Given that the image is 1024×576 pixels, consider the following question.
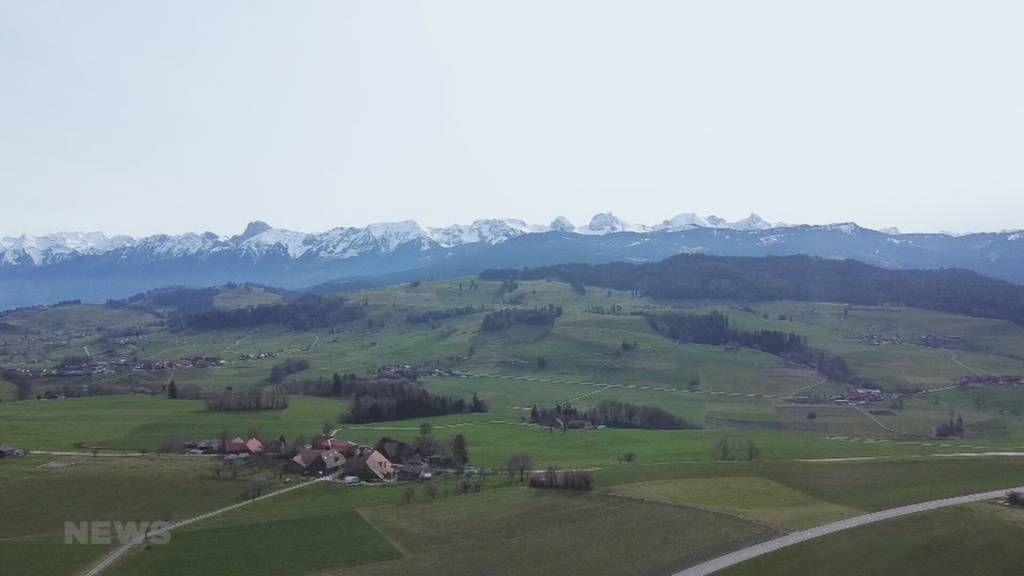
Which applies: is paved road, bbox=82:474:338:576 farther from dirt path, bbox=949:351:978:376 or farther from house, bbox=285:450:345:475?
dirt path, bbox=949:351:978:376

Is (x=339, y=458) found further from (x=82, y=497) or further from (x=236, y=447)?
(x=82, y=497)

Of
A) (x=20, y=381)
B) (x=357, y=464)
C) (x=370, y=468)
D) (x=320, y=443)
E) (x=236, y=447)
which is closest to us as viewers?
(x=370, y=468)

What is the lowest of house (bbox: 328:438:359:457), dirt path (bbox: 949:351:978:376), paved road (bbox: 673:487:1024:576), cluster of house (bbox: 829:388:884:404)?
cluster of house (bbox: 829:388:884:404)

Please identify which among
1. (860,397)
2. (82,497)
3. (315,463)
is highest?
(82,497)

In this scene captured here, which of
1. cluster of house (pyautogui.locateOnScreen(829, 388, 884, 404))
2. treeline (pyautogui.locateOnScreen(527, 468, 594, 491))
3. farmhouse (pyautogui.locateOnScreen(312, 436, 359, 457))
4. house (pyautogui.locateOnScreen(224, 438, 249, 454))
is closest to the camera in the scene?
treeline (pyautogui.locateOnScreen(527, 468, 594, 491))

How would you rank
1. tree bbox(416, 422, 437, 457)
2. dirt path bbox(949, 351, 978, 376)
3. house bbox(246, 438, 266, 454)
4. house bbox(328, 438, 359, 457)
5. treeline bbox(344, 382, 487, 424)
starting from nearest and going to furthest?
house bbox(328, 438, 359, 457) < house bbox(246, 438, 266, 454) < tree bbox(416, 422, 437, 457) < treeline bbox(344, 382, 487, 424) < dirt path bbox(949, 351, 978, 376)

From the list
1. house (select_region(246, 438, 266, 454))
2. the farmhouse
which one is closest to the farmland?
house (select_region(246, 438, 266, 454))

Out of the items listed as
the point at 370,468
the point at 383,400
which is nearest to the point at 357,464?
the point at 370,468
